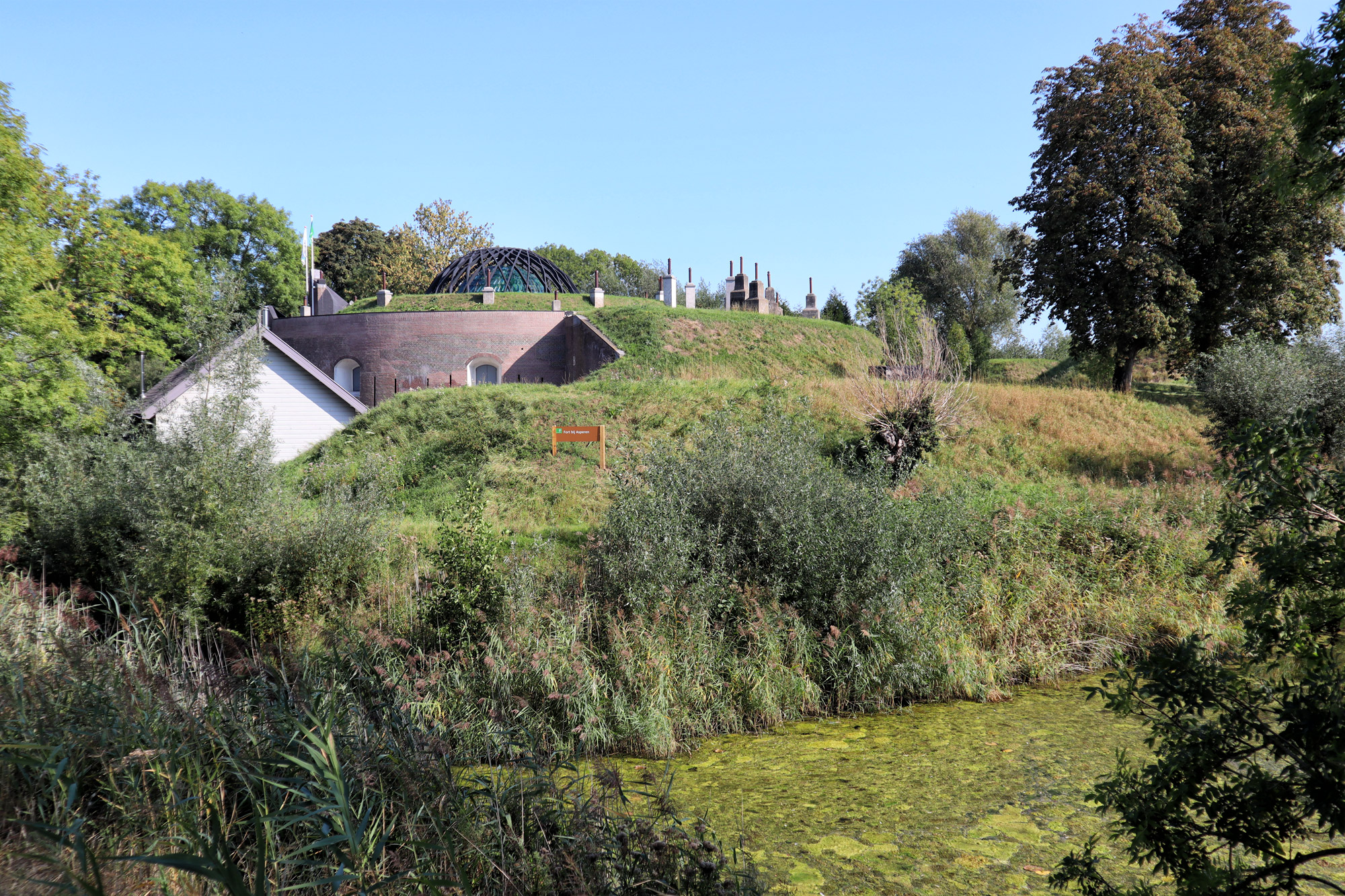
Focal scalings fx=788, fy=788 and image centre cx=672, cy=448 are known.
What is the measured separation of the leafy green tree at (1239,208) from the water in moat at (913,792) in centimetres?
2057

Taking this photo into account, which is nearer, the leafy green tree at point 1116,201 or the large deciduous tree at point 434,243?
the leafy green tree at point 1116,201

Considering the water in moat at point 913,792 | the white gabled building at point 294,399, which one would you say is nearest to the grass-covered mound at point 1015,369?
the white gabled building at point 294,399

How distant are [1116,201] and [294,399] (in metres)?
24.8

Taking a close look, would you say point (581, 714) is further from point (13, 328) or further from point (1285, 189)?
point (13, 328)

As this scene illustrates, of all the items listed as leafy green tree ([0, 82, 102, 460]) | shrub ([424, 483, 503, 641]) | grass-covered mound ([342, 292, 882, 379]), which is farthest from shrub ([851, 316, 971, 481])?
leafy green tree ([0, 82, 102, 460])

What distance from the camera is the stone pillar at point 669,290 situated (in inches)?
1446

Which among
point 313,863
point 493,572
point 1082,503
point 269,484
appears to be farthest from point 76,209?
point 1082,503

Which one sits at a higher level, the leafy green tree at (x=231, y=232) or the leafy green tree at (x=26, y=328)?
the leafy green tree at (x=231, y=232)

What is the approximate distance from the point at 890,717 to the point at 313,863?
6.37 metres

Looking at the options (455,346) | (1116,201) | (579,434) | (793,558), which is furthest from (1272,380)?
(455,346)

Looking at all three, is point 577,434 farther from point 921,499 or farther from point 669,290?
point 669,290

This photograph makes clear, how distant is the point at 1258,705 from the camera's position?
9.58 ft

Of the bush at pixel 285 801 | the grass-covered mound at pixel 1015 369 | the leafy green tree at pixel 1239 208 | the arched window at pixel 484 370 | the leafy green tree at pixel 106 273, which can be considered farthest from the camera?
the grass-covered mound at pixel 1015 369

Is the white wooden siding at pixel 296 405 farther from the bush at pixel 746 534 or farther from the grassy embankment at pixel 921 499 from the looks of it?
the bush at pixel 746 534
